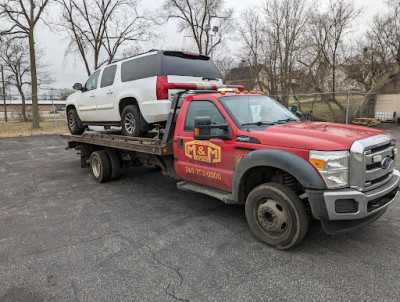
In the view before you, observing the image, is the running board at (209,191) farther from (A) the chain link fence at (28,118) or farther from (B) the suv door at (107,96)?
(A) the chain link fence at (28,118)

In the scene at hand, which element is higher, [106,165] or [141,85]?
[141,85]

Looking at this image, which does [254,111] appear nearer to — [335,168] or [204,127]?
[204,127]

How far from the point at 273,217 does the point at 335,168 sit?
929 millimetres

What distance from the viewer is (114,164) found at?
→ 676 centimetres

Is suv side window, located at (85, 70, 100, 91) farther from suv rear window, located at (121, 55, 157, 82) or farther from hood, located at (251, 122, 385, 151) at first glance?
hood, located at (251, 122, 385, 151)

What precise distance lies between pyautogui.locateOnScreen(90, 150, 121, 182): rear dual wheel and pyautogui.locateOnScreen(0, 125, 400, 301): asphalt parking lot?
132cm

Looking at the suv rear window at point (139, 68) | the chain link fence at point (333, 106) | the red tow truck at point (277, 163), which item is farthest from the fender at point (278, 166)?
the chain link fence at point (333, 106)

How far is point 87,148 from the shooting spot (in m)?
7.64

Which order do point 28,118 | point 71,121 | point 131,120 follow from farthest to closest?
point 28,118 < point 71,121 < point 131,120

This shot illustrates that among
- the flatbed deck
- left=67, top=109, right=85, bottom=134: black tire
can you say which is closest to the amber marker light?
the flatbed deck

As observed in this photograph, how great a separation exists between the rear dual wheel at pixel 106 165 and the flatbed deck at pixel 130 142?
1.22ft

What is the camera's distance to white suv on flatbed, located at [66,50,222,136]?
204 inches

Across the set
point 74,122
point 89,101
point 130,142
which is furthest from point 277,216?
point 74,122

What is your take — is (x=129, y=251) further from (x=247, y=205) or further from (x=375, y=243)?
(x=375, y=243)
